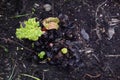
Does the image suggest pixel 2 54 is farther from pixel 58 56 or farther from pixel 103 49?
pixel 103 49

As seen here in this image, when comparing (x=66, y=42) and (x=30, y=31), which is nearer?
(x=30, y=31)

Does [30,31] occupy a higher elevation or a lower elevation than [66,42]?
higher

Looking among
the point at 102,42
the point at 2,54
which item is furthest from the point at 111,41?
the point at 2,54
